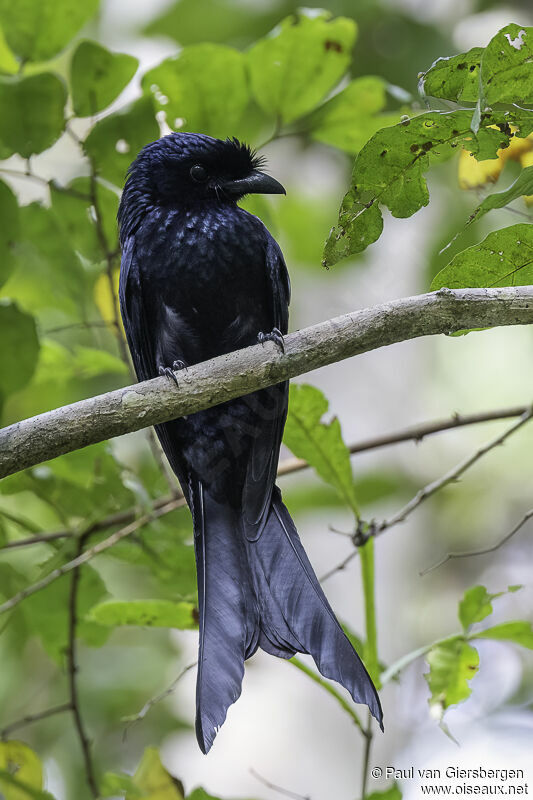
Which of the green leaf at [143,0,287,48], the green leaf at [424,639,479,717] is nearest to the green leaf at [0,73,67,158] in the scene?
the green leaf at [424,639,479,717]

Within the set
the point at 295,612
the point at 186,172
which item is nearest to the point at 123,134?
the point at 186,172

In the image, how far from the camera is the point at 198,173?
254cm

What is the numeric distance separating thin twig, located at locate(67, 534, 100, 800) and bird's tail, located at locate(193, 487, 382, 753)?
1.08 ft

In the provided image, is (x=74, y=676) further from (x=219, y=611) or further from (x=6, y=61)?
(x=6, y=61)

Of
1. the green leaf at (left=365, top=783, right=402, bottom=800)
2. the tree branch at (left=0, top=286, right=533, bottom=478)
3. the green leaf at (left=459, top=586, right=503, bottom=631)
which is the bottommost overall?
the green leaf at (left=365, top=783, right=402, bottom=800)

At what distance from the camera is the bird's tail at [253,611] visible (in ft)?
5.69

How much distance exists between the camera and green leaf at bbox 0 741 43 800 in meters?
1.91

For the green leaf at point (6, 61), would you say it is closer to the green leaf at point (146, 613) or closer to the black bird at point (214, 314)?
the black bird at point (214, 314)

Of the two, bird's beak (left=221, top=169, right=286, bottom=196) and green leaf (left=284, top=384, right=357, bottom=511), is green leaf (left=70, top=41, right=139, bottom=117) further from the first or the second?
green leaf (left=284, top=384, right=357, bottom=511)

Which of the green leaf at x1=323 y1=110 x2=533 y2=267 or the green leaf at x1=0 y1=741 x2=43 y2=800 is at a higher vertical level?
the green leaf at x1=323 y1=110 x2=533 y2=267

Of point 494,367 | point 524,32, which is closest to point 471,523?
point 494,367

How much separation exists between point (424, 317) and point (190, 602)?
3.03ft

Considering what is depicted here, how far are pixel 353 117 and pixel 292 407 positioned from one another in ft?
2.94

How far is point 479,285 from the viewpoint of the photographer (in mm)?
1662
